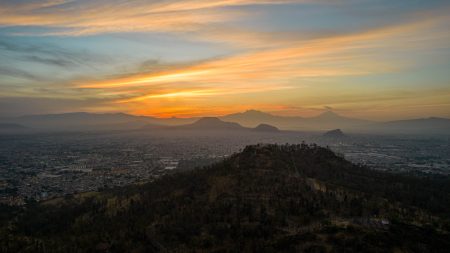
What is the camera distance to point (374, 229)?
2035 inches

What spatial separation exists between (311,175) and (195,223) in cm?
3676

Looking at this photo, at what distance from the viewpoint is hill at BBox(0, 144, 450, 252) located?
168 ft

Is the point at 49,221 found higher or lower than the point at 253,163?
lower

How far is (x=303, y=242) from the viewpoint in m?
48.8

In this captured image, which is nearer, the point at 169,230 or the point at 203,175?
the point at 169,230

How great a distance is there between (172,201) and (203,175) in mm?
13637

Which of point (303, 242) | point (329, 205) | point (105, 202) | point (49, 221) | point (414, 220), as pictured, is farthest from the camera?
point (105, 202)

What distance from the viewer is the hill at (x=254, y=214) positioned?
51.1 meters

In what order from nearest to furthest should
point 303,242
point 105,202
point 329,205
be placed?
point 303,242 < point 329,205 < point 105,202

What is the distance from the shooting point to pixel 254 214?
61625 mm

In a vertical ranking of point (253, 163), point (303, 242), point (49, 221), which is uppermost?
point (253, 163)

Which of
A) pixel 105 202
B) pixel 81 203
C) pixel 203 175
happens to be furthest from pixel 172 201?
pixel 81 203

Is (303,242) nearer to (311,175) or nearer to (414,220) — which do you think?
(414,220)

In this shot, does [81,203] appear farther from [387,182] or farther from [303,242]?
[387,182]
